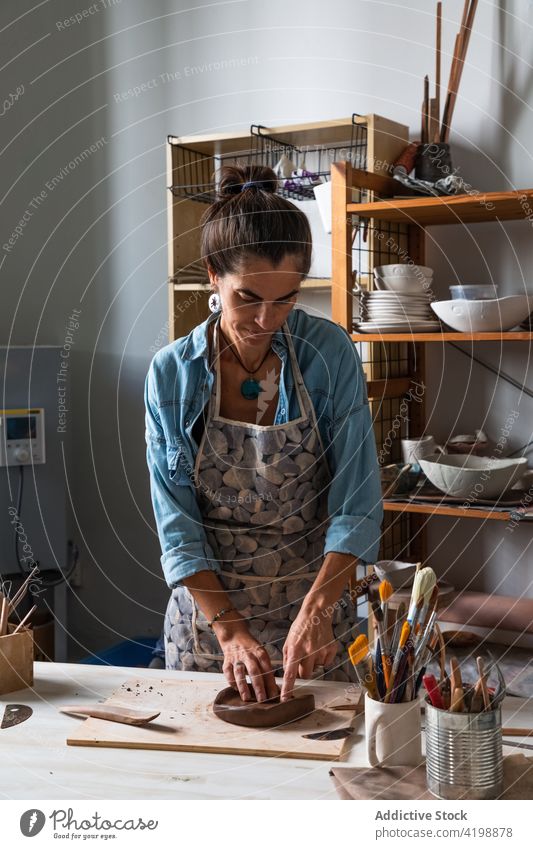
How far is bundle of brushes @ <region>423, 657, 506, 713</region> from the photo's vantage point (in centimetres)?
113

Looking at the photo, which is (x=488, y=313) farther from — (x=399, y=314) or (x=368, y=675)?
(x=368, y=675)

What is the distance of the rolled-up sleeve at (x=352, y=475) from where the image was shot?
1.67 meters

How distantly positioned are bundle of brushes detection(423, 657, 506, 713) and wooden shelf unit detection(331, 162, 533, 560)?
4.12 ft

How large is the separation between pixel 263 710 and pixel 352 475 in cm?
48

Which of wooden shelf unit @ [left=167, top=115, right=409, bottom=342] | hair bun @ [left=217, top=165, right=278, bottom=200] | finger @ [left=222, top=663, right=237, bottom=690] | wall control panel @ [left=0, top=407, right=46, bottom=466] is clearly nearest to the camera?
finger @ [left=222, top=663, right=237, bottom=690]

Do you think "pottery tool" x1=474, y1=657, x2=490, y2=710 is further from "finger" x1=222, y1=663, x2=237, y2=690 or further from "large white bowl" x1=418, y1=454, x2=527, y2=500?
"large white bowl" x1=418, y1=454, x2=527, y2=500

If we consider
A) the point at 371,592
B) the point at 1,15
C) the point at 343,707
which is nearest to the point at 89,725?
the point at 343,707

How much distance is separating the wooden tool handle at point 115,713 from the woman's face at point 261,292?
26.1 inches

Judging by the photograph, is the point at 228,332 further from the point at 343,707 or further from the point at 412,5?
the point at 412,5

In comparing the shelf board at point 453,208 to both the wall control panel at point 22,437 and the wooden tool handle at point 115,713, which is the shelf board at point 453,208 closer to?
the wall control panel at point 22,437

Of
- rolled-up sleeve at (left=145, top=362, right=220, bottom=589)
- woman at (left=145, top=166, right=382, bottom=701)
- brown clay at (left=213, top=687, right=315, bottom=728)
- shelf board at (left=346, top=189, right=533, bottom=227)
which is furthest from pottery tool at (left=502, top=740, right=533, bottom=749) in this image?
shelf board at (left=346, top=189, right=533, bottom=227)

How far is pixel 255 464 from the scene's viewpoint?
178 centimetres

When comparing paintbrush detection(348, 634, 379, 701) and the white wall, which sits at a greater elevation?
the white wall
